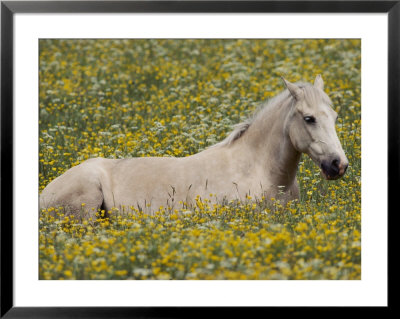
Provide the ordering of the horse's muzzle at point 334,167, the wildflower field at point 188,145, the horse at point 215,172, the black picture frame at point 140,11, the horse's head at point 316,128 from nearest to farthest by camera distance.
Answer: the wildflower field at point 188,145, the black picture frame at point 140,11, the horse's muzzle at point 334,167, the horse's head at point 316,128, the horse at point 215,172

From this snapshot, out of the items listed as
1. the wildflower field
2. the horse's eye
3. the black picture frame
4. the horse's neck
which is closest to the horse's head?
the horse's eye

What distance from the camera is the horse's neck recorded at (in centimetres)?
916

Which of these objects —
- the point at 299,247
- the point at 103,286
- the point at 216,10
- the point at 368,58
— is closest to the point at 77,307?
the point at 103,286

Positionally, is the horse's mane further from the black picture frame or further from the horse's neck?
the black picture frame

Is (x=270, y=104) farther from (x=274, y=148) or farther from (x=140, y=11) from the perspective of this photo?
(x=140, y=11)

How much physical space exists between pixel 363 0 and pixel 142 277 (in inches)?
144

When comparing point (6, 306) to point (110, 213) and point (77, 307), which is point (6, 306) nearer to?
point (77, 307)

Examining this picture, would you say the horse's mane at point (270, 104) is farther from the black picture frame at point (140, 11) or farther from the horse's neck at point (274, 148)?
the black picture frame at point (140, 11)

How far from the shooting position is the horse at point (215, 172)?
9.06m

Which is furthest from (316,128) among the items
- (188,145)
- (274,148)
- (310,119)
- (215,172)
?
(188,145)

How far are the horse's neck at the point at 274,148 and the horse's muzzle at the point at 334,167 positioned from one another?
2.76 ft

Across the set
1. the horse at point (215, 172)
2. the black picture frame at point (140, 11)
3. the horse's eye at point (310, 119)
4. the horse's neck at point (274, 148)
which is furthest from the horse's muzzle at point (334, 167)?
the horse's neck at point (274, 148)

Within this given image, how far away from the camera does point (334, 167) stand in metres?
8.24

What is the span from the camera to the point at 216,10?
7.61m
